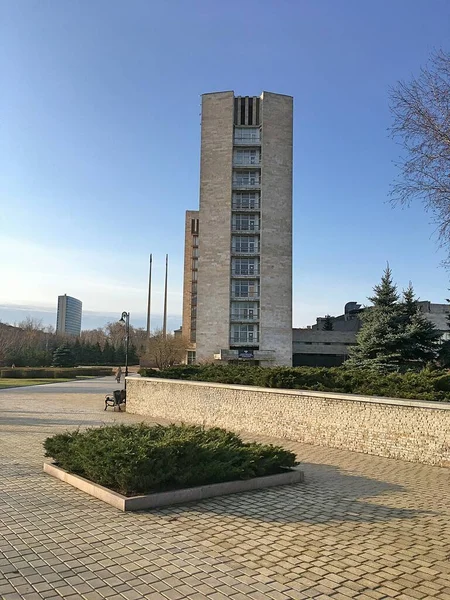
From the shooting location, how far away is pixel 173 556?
5.18 meters

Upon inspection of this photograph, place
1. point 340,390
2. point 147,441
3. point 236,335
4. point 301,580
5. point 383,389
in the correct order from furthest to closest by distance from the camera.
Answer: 1. point 236,335
2. point 340,390
3. point 383,389
4. point 147,441
5. point 301,580

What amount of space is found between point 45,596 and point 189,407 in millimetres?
13474

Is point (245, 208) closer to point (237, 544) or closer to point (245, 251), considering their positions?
point (245, 251)

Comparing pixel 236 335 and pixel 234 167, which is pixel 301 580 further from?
pixel 234 167

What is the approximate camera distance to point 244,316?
55.1 meters

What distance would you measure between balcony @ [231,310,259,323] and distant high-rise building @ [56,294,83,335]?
4913 inches

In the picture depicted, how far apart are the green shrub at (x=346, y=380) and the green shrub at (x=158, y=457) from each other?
4.73 meters

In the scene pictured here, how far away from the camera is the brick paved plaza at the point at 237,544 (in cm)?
450

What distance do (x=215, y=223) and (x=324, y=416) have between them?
4413 centimetres

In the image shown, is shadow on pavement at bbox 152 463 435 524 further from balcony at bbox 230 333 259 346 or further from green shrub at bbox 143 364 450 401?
balcony at bbox 230 333 259 346

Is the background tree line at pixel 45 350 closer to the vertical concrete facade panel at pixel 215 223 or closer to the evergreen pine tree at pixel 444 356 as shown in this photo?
the vertical concrete facade panel at pixel 215 223

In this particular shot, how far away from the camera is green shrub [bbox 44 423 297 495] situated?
284 inches

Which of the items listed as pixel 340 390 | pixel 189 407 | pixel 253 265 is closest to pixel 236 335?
pixel 253 265

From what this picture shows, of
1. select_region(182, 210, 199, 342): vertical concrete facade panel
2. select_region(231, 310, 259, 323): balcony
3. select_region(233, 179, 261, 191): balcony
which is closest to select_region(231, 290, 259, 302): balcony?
select_region(231, 310, 259, 323): balcony
